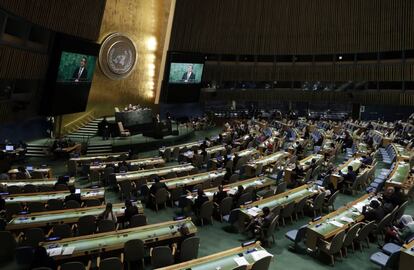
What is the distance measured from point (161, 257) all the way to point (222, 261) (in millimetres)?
1176

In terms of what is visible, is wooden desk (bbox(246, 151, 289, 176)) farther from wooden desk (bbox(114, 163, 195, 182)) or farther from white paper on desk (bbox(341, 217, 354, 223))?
white paper on desk (bbox(341, 217, 354, 223))

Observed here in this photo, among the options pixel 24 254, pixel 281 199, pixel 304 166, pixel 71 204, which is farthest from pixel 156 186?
pixel 304 166

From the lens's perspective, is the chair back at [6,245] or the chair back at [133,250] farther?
the chair back at [6,245]

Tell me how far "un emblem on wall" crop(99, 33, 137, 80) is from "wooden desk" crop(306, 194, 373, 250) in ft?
62.7

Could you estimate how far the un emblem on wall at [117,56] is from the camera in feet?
75.0

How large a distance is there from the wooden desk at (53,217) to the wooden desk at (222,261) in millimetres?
3179

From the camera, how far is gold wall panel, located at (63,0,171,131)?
22875mm

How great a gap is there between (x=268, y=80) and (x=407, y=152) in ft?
56.1

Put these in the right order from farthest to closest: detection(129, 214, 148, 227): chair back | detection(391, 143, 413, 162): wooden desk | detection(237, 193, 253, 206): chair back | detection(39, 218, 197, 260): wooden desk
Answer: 1. detection(391, 143, 413, 162): wooden desk
2. detection(237, 193, 253, 206): chair back
3. detection(129, 214, 148, 227): chair back
4. detection(39, 218, 197, 260): wooden desk

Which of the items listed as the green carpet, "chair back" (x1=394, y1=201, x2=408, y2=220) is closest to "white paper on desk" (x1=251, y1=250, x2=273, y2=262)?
the green carpet

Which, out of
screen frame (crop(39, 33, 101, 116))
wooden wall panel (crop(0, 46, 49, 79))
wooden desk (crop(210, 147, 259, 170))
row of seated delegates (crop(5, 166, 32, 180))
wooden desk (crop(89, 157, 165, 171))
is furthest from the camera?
screen frame (crop(39, 33, 101, 116))

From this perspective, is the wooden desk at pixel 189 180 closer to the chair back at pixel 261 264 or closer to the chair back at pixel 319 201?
the chair back at pixel 319 201

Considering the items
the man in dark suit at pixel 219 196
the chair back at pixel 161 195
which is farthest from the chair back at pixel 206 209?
the chair back at pixel 161 195

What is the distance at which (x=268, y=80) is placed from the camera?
3144 cm
